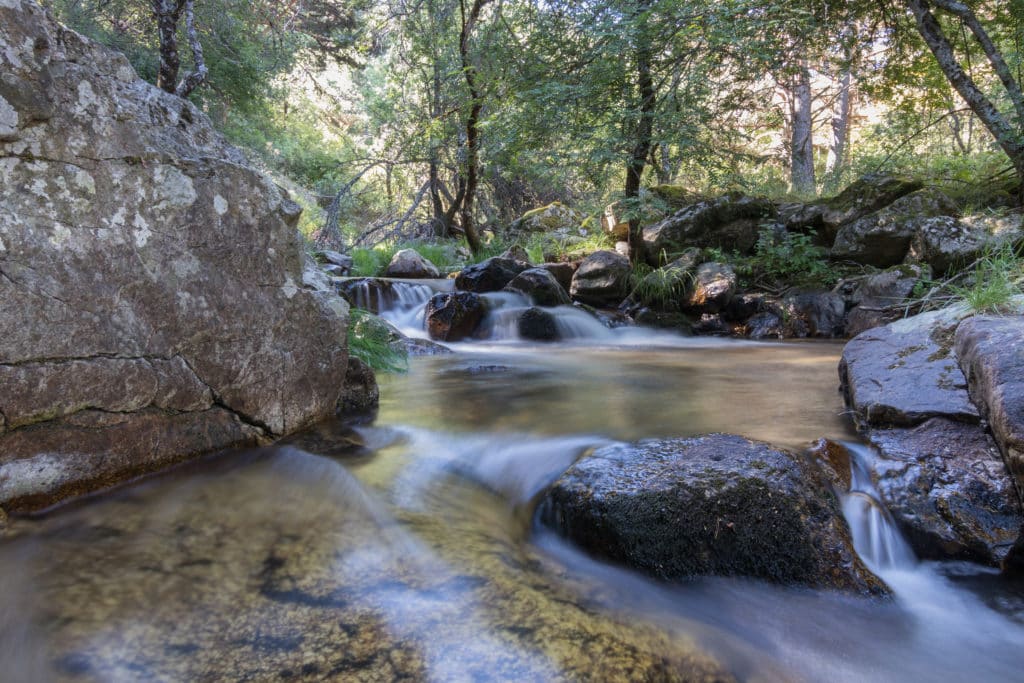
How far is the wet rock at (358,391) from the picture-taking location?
3.38 meters

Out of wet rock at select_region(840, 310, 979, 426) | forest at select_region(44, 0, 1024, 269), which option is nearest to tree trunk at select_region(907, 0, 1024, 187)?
forest at select_region(44, 0, 1024, 269)

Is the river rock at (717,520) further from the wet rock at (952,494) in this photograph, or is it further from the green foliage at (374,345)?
the green foliage at (374,345)

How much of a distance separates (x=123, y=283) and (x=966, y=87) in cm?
865

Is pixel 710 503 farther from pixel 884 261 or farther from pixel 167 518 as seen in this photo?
pixel 884 261

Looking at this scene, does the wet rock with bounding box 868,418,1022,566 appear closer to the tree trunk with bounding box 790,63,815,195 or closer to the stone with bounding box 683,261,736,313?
the stone with bounding box 683,261,736,313

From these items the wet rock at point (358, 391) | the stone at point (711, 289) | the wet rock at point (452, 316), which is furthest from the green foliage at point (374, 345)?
the stone at point (711, 289)

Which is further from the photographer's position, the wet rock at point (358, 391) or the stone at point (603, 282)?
the stone at point (603, 282)

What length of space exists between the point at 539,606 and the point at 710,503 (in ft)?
2.38

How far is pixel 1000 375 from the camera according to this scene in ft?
7.44

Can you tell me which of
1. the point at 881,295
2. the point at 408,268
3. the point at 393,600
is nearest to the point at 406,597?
the point at 393,600

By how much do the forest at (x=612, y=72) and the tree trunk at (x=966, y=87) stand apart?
0.02m

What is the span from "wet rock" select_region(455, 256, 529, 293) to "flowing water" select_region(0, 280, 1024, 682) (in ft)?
21.1

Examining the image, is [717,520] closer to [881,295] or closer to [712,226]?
[881,295]

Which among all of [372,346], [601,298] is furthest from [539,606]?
[601,298]
